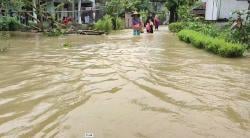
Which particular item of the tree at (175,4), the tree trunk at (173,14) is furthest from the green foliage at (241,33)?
the tree trunk at (173,14)

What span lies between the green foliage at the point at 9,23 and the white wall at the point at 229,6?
14226mm

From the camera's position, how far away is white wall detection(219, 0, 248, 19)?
24031mm

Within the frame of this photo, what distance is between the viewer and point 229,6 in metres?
24.3

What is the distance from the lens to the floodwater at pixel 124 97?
5805mm

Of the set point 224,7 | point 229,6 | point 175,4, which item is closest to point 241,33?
point 229,6

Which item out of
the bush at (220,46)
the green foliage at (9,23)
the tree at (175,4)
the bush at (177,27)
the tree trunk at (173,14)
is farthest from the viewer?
the tree trunk at (173,14)

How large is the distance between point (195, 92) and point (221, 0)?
58.0 ft

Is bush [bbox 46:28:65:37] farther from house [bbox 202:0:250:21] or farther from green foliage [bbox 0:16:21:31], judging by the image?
house [bbox 202:0:250:21]

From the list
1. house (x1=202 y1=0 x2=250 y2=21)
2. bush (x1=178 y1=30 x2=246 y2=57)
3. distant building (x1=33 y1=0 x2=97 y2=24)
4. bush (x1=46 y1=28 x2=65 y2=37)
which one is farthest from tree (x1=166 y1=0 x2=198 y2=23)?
bush (x1=178 y1=30 x2=246 y2=57)

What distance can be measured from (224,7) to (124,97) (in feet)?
60.9

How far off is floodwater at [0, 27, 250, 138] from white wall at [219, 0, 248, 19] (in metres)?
11.9

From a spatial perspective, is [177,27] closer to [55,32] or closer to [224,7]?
[224,7]

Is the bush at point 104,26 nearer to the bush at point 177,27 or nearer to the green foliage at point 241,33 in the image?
the bush at point 177,27

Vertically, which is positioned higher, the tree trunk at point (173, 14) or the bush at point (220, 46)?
the tree trunk at point (173, 14)
